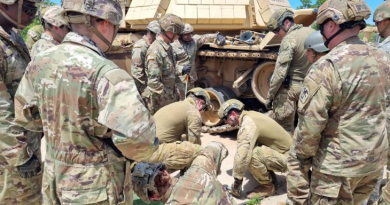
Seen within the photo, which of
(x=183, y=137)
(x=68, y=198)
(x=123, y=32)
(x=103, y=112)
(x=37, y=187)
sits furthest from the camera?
(x=123, y=32)

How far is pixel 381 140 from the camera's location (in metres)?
2.77

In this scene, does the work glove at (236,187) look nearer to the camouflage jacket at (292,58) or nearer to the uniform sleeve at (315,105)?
the uniform sleeve at (315,105)

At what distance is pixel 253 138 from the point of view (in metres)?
4.19

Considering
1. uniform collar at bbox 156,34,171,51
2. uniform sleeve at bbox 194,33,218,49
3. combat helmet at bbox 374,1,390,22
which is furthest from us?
uniform sleeve at bbox 194,33,218,49

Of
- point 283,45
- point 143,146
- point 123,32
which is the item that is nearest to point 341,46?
point 143,146

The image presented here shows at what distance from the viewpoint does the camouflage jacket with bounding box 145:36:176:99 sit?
5.82 meters

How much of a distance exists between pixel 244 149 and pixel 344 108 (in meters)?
1.65

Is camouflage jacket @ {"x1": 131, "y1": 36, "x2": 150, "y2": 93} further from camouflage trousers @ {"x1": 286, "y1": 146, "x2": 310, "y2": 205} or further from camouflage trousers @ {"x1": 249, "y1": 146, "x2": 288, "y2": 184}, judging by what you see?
camouflage trousers @ {"x1": 286, "y1": 146, "x2": 310, "y2": 205}

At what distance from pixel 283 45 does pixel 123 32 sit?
215 inches

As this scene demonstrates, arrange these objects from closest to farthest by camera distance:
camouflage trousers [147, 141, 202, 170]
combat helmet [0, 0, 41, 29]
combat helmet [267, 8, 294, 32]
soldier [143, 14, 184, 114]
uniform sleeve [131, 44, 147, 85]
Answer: combat helmet [0, 0, 41, 29], camouflage trousers [147, 141, 202, 170], combat helmet [267, 8, 294, 32], soldier [143, 14, 184, 114], uniform sleeve [131, 44, 147, 85]

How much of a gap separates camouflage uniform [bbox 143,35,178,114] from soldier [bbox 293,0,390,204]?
346 cm

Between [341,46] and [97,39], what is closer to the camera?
[97,39]

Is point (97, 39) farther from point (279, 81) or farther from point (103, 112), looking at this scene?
point (279, 81)

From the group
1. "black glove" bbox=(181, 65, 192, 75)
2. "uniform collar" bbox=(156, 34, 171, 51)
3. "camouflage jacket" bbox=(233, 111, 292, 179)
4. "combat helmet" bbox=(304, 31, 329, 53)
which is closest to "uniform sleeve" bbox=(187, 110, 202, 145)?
"camouflage jacket" bbox=(233, 111, 292, 179)
